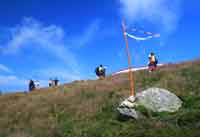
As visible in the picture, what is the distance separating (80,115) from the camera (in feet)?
60.0

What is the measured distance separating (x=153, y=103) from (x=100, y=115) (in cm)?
296

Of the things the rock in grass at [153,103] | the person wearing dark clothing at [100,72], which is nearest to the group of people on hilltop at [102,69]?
the person wearing dark clothing at [100,72]

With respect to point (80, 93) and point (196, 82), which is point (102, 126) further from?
point (80, 93)

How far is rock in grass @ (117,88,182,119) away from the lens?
49.0ft

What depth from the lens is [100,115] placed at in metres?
17.0

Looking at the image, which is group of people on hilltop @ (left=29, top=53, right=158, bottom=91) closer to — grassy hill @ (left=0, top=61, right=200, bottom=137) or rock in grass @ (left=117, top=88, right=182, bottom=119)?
grassy hill @ (left=0, top=61, right=200, bottom=137)

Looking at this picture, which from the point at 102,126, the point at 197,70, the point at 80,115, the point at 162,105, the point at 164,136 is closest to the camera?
the point at 164,136

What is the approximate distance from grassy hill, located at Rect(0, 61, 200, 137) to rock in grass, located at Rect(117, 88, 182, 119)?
1.40 feet

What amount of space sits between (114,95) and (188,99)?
244 inches

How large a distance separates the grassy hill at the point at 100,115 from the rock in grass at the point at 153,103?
43 cm

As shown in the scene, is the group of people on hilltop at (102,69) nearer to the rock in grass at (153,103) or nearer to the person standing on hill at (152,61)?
the person standing on hill at (152,61)

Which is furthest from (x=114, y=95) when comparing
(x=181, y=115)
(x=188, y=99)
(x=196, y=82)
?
(x=181, y=115)

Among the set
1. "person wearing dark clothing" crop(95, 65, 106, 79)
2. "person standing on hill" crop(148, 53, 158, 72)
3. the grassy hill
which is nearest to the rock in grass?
the grassy hill

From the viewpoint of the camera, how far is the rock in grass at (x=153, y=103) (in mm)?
14938
